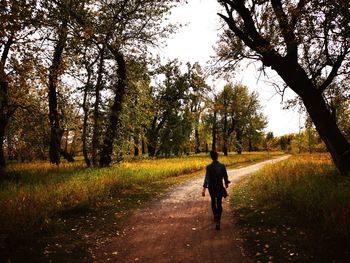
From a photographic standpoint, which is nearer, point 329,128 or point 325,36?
point 325,36

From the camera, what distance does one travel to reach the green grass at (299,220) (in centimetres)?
652

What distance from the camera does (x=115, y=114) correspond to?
20.9m

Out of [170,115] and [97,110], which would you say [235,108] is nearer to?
[170,115]

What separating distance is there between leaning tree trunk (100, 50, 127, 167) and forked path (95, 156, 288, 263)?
10.3 meters

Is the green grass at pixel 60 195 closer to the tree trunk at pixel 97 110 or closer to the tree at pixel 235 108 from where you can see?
the tree trunk at pixel 97 110

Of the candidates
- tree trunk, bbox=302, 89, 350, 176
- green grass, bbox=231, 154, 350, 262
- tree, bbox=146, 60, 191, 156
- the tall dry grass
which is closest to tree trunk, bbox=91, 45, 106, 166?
the tall dry grass

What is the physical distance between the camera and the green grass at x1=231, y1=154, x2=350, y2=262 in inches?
257

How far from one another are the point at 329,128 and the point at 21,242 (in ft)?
34.3

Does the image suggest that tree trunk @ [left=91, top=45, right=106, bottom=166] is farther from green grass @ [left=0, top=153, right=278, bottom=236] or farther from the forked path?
the forked path

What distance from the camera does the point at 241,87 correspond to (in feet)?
178

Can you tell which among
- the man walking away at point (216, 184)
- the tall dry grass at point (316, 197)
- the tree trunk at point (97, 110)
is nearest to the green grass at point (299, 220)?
the tall dry grass at point (316, 197)

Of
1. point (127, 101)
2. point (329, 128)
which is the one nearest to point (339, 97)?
point (329, 128)

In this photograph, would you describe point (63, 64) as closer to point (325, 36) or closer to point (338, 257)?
point (325, 36)

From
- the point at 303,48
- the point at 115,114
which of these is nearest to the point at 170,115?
the point at 115,114
